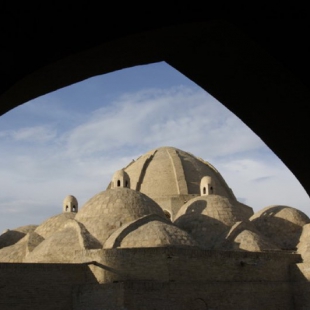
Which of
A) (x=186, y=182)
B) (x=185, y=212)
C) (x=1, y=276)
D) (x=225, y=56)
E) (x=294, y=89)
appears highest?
(x=186, y=182)

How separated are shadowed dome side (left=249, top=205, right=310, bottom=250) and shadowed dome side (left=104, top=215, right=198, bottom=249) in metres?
7.22

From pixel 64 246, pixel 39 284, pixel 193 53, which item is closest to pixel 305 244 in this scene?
pixel 64 246

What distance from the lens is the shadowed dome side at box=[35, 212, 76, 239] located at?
77.9ft

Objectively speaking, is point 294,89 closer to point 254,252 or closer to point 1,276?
point 1,276

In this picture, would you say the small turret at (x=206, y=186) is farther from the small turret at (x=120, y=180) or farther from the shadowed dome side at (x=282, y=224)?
the small turret at (x=120, y=180)

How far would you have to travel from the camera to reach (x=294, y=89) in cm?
197

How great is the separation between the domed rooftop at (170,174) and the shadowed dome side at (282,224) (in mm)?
3428

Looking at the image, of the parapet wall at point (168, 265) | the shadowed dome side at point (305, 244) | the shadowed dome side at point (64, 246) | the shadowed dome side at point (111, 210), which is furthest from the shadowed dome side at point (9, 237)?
the shadowed dome side at point (305, 244)

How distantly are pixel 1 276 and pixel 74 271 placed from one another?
231cm

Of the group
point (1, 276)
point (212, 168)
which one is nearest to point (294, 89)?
point (1, 276)

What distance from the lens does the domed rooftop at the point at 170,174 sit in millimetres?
28938

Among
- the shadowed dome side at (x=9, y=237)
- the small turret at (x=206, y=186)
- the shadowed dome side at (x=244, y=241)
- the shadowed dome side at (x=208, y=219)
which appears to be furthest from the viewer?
the small turret at (x=206, y=186)

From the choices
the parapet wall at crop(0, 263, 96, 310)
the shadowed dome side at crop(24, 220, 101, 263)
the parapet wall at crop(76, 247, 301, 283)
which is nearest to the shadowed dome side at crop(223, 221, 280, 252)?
the parapet wall at crop(76, 247, 301, 283)

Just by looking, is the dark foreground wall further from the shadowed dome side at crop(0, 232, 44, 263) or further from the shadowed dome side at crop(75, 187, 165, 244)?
the shadowed dome side at crop(0, 232, 44, 263)
